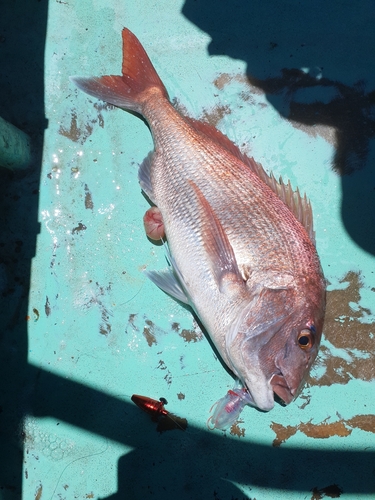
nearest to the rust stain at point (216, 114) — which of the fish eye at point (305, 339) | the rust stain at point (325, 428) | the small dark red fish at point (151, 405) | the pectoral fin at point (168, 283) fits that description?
the pectoral fin at point (168, 283)

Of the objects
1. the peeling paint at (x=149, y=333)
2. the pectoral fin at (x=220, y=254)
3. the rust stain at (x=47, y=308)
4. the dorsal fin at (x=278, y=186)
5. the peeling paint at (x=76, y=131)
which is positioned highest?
the dorsal fin at (x=278, y=186)

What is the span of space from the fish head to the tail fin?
4.75 ft

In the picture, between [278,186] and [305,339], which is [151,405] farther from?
[278,186]

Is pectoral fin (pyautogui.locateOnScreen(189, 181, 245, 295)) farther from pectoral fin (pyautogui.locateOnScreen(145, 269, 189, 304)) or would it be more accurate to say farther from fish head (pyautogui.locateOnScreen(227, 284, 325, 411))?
pectoral fin (pyautogui.locateOnScreen(145, 269, 189, 304))

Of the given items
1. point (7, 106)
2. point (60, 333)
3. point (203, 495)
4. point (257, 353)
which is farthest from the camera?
point (7, 106)

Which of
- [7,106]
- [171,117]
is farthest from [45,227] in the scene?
[171,117]

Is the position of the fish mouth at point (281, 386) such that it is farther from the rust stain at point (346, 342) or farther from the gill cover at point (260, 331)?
the rust stain at point (346, 342)

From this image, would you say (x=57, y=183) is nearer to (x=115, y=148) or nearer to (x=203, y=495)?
(x=115, y=148)

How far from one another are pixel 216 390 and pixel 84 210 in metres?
1.40

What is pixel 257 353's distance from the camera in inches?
76.1

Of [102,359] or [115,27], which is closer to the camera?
[102,359]

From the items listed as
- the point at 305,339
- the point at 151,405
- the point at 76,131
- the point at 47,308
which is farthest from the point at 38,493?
the point at 76,131

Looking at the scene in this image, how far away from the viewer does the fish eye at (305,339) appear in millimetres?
1899

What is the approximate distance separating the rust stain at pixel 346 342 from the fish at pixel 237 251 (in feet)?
1.67
